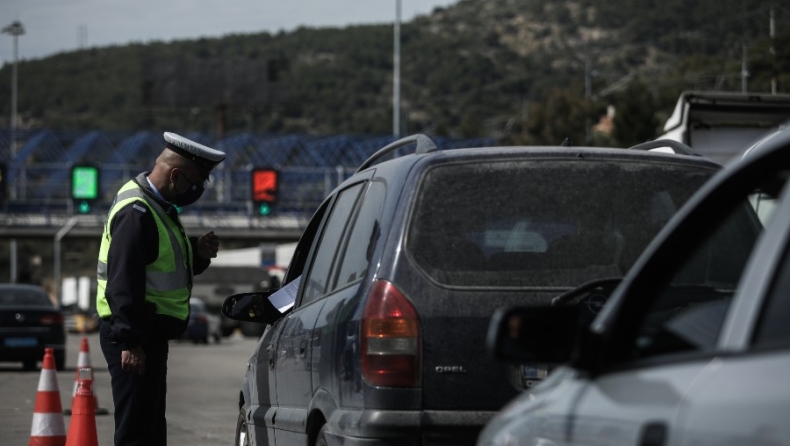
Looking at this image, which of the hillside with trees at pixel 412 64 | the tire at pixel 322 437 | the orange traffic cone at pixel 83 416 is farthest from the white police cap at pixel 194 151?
the hillside with trees at pixel 412 64

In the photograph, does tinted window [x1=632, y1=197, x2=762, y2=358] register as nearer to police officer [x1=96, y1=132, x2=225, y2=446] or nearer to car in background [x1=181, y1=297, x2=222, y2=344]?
police officer [x1=96, y1=132, x2=225, y2=446]

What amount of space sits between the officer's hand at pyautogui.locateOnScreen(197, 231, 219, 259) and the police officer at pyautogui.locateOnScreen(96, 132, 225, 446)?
0.12 m

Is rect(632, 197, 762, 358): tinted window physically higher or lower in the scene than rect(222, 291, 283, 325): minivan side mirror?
higher

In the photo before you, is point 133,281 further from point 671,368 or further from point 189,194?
point 671,368

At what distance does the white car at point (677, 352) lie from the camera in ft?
8.80

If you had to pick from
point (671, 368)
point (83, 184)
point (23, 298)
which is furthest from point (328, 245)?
point (83, 184)

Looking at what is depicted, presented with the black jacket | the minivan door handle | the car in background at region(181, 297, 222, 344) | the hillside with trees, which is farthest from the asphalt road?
the hillside with trees

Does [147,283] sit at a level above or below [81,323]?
above

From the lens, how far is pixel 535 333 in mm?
3500

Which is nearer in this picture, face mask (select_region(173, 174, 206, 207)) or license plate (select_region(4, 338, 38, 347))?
face mask (select_region(173, 174, 206, 207))

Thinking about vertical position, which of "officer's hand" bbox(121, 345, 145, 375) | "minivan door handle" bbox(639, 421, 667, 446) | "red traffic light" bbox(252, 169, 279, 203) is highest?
"minivan door handle" bbox(639, 421, 667, 446)

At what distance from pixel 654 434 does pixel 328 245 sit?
398cm

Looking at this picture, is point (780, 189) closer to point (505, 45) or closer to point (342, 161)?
point (342, 161)

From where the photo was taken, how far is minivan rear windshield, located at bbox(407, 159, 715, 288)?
5.65 meters
